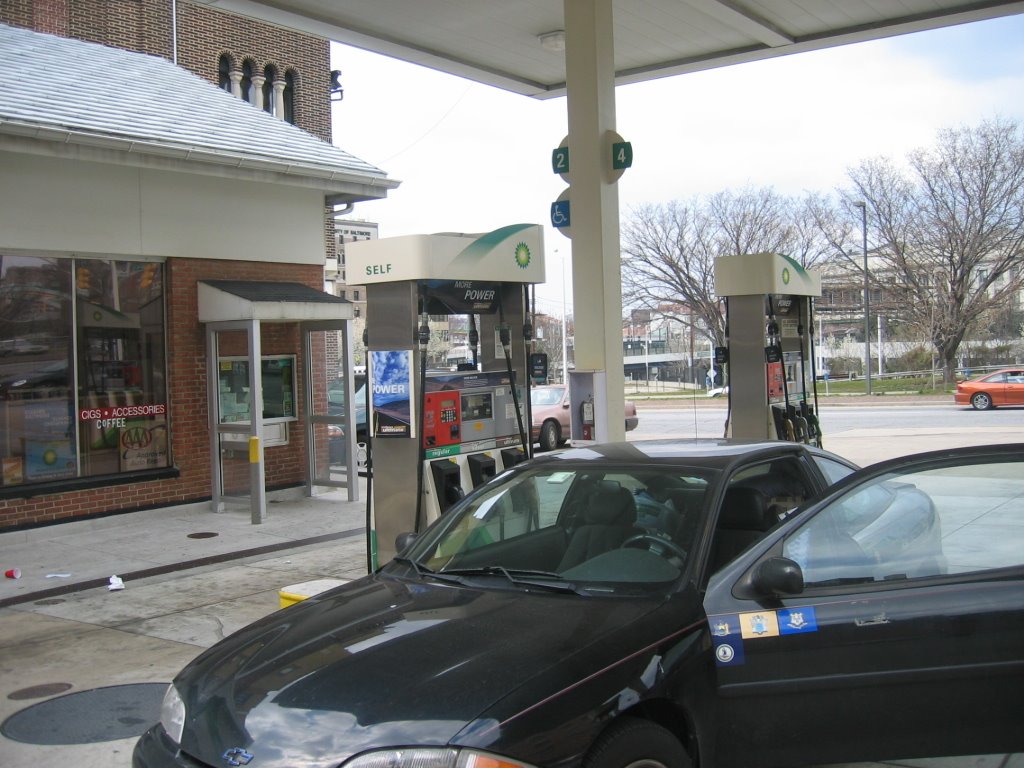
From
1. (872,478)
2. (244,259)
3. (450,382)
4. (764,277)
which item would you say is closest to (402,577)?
(872,478)

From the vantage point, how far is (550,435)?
22625 millimetres

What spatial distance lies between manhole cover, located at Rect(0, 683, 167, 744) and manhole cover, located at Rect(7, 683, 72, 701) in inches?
5.5

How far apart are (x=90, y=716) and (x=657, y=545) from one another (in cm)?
353

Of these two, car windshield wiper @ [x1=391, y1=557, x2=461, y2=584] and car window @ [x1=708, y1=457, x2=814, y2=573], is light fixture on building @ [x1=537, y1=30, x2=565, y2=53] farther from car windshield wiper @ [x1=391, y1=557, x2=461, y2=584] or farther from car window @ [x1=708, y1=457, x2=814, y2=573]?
car windshield wiper @ [x1=391, y1=557, x2=461, y2=584]

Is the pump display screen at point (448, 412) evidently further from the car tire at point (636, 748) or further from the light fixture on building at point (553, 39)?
the light fixture on building at point (553, 39)

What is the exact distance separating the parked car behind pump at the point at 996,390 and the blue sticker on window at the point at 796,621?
2896 centimetres

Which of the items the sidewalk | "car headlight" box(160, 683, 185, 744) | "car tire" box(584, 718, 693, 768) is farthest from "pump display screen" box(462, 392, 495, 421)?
"car tire" box(584, 718, 693, 768)

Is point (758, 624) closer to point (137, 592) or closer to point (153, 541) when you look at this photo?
point (137, 592)

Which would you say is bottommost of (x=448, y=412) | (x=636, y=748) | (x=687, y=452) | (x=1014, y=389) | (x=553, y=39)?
(x=636, y=748)

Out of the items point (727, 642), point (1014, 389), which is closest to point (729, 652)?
point (727, 642)

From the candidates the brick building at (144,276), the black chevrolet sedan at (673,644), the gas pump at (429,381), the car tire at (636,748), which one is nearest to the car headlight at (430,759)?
the black chevrolet sedan at (673,644)

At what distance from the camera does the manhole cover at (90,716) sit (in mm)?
5125

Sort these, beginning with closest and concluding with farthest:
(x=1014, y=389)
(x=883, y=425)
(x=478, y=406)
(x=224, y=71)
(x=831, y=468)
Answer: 1. (x=831, y=468)
2. (x=478, y=406)
3. (x=883, y=425)
4. (x=224, y=71)
5. (x=1014, y=389)

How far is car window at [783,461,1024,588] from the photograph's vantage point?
12.3 feet
